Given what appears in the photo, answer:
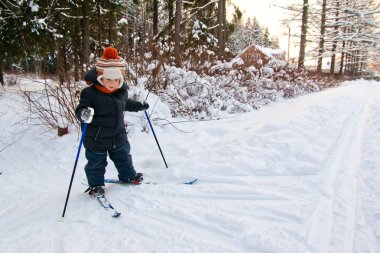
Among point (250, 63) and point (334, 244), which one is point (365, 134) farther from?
point (250, 63)

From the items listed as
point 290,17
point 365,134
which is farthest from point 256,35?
point 365,134

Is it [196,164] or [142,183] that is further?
[196,164]

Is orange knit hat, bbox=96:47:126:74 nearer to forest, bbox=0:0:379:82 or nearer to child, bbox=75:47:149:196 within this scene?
child, bbox=75:47:149:196

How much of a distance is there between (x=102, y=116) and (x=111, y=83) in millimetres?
373

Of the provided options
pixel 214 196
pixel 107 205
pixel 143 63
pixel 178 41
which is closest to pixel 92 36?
pixel 178 41

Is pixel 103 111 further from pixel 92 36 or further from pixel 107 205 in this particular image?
pixel 92 36

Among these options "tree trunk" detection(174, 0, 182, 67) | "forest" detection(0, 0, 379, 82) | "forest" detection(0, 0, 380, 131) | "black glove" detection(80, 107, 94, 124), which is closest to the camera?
"black glove" detection(80, 107, 94, 124)

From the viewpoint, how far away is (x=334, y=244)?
2.21 metres

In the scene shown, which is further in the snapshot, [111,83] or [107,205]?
[111,83]

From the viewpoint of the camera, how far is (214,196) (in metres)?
3.07

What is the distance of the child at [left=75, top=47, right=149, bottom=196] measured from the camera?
3189mm

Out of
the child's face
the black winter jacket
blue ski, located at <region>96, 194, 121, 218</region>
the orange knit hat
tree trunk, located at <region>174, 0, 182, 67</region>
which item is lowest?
blue ski, located at <region>96, 194, 121, 218</region>

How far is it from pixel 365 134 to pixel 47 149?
5479mm

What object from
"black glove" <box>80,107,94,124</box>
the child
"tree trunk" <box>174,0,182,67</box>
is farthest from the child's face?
"tree trunk" <box>174,0,182,67</box>
